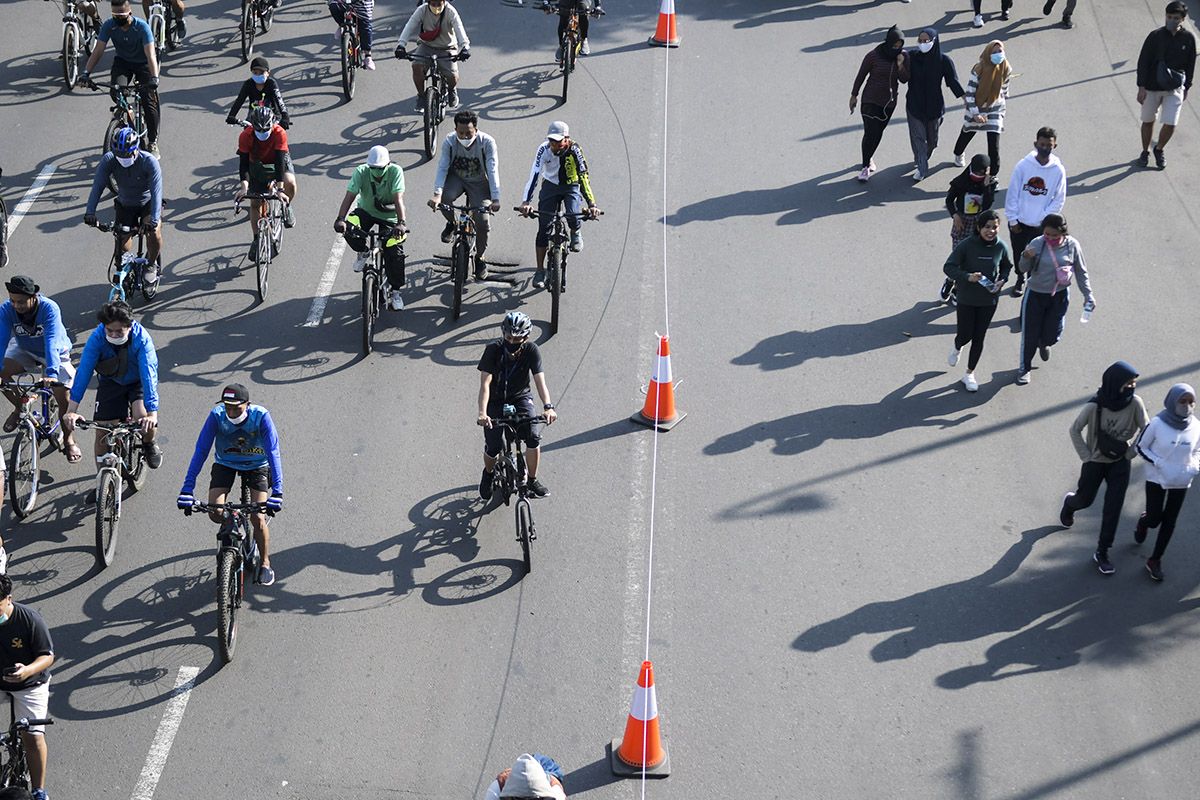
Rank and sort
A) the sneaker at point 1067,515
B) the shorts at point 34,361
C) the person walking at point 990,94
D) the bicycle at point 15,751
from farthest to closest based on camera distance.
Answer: the person walking at point 990,94, the sneaker at point 1067,515, the shorts at point 34,361, the bicycle at point 15,751

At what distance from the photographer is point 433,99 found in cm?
1730

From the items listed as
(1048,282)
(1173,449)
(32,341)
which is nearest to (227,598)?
(32,341)

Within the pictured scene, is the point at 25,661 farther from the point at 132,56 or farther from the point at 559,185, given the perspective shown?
the point at 132,56

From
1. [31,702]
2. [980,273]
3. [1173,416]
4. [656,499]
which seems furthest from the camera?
[980,273]

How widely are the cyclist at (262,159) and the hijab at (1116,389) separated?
818cm

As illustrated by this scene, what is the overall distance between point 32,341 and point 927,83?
33.8ft

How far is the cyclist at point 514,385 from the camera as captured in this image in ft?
36.3

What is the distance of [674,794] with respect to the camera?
933 cm

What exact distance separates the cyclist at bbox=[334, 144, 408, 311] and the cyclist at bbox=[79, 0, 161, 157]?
4.35 m

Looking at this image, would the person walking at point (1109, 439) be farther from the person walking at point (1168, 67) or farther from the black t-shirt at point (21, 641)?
the black t-shirt at point (21, 641)

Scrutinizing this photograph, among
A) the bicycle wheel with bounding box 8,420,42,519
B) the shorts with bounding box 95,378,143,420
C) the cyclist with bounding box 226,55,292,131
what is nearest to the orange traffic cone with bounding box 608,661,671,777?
the shorts with bounding box 95,378,143,420

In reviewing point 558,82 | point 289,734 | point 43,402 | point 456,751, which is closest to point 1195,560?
point 456,751

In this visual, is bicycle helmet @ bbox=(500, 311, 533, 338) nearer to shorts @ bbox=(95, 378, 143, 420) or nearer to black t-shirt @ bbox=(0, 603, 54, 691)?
shorts @ bbox=(95, 378, 143, 420)

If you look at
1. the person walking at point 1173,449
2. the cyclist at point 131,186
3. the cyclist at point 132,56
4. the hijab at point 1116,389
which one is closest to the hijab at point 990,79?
the hijab at point 1116,389
